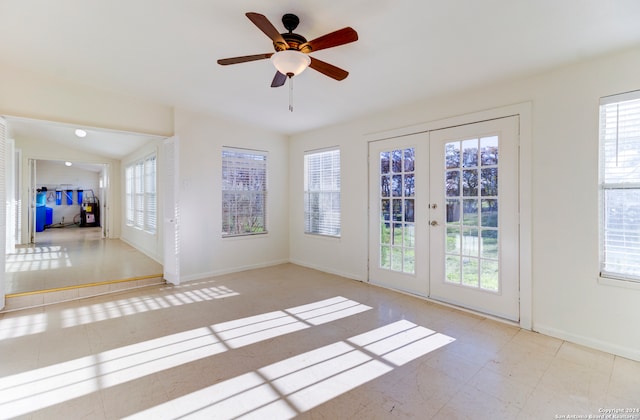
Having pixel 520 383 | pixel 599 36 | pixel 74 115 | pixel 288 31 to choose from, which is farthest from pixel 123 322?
pixel 599 36

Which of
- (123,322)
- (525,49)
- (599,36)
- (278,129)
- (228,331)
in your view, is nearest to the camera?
(599,36)

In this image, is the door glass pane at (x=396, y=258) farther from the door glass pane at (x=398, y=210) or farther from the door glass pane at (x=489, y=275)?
the door glass pane at (x=489, y=275)

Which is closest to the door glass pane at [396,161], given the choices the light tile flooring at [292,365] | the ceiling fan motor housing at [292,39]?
the light tile flooring at [292,365]

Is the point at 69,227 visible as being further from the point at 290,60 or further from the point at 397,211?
the point at 290,60

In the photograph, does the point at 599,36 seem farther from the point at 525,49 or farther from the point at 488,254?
the point at 488,254

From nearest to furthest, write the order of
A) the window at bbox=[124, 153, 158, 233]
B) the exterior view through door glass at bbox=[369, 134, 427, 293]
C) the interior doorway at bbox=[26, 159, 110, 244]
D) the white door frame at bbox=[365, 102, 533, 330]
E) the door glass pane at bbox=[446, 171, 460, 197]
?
the white door frame at bbox=[365, 102, 533, 330] → the door glass pane at bbox=[446, 171, 460, 197] → the exterior view through door glass at bbox=[369, 134, 427, 293] → the window at bbox=[124, 153, 158, 233] → the interior doorway at bbox=[26, 159, 110, 244]

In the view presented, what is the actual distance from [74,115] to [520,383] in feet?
17.1

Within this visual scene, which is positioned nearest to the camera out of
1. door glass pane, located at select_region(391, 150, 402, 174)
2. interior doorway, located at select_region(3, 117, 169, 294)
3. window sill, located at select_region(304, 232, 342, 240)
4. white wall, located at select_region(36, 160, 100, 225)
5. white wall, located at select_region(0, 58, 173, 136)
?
white wall, located at select_region(0, 58, 173, 136)

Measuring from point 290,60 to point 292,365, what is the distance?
226cm

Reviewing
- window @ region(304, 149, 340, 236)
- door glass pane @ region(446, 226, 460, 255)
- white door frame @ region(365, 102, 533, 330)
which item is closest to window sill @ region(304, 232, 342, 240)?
window @ region(304, 149, 340, 236)

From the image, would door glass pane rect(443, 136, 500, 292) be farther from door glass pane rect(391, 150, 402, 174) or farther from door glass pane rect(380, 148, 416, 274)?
door glass pane rect(391, 150, 402, 174)

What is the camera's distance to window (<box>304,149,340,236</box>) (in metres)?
5.06

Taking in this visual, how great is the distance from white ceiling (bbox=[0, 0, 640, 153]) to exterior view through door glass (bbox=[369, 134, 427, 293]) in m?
0.72

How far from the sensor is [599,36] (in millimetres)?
2275
